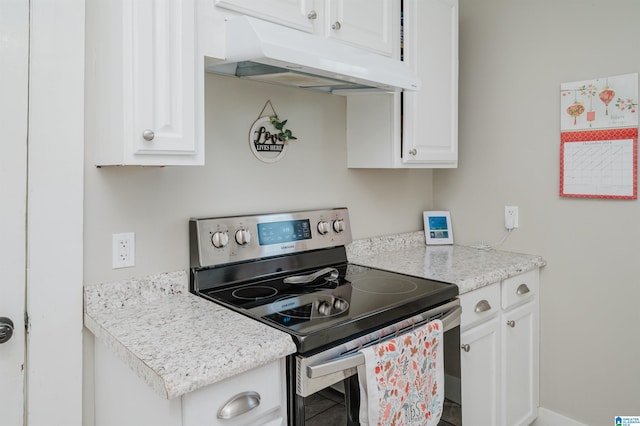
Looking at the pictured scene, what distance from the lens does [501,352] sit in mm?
1953

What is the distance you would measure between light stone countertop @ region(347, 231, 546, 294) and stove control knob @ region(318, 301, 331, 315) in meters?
0.54

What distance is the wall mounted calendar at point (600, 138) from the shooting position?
186 centimetres

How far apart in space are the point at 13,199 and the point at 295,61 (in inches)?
34.4

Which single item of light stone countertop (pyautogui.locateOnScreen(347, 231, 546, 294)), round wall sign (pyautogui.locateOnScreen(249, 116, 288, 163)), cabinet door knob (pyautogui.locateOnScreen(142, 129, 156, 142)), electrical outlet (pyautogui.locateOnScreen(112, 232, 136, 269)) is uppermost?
round wall sign (pyautogui.locateOnScreen(249, 116, 288, 163))

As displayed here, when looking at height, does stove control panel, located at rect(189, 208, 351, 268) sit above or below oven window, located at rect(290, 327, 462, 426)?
above

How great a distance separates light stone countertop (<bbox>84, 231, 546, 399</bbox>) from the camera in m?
0.99

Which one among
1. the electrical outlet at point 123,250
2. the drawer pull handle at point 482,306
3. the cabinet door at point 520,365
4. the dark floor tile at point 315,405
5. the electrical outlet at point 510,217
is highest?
the electrical outlet at point 510,217

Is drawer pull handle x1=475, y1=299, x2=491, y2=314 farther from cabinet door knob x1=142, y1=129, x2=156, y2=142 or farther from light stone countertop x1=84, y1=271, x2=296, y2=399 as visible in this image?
cabinet door knob x1=142, y1=129, x2=156, y2=142

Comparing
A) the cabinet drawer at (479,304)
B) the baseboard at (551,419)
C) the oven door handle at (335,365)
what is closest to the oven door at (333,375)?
the oven door handle at (335,365)

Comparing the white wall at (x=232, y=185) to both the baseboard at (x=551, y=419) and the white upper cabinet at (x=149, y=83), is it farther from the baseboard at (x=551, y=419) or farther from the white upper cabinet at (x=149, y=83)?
the baseboard at (x=551, y=419)

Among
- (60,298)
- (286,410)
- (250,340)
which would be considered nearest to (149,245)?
(60,298)

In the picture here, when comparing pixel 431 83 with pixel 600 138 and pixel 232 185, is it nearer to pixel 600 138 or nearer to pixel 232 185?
pixel 600 138

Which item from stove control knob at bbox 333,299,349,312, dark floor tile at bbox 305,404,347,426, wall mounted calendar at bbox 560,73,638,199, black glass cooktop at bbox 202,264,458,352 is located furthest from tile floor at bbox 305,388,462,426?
wall mounted calendar at bbox 560,73,638,199

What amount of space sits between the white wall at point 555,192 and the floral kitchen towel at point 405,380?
952mm
